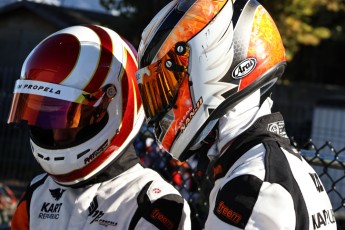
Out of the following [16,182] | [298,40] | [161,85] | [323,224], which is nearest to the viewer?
[323,224]

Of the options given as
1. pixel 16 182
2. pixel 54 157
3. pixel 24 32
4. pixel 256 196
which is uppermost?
pixel 256 196

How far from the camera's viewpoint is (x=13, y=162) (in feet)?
36.8

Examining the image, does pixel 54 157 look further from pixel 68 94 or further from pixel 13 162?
pixel 13 162

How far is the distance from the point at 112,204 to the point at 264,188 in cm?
93

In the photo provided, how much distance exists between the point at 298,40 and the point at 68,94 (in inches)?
494

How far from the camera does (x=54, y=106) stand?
9.30ft

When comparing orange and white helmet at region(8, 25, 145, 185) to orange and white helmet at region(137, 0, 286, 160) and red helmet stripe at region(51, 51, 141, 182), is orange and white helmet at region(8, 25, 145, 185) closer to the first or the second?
red helmet stripe at region(51, 51, 141, 182)

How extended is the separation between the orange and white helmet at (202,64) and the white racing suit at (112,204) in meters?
0.34

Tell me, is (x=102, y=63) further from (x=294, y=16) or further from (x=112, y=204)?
(x=294, y=16)

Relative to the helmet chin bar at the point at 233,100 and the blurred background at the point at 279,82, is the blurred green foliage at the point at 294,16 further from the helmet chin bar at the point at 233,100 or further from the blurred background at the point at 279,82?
the helmet chin bar at the point at 233,100

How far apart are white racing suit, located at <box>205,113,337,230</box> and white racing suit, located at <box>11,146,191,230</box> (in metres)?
0.50

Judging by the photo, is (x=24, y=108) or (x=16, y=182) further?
(x=16, y=182)

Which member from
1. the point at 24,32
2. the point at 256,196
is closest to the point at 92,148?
the point at 256,196

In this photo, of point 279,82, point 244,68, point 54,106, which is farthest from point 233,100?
point 279,82
